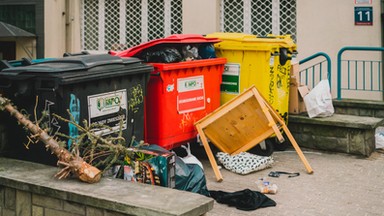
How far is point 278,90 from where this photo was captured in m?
8.44

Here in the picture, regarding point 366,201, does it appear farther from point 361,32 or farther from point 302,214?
point 361,32

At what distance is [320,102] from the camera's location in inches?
338

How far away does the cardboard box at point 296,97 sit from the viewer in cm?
Result: 892

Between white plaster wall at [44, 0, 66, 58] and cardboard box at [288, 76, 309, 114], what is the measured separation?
21.9ft

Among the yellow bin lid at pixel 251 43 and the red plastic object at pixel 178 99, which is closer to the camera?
the red plastic object at pixel 178 99

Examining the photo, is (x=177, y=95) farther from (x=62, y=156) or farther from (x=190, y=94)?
(x=62, y=156)

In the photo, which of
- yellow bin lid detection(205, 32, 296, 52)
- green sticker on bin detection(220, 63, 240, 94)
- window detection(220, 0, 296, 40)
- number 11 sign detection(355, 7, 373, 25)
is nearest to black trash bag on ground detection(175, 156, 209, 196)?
green sticker on bin detection(220, 63, 240, 94)

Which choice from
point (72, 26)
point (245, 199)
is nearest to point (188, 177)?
point (245, 199)

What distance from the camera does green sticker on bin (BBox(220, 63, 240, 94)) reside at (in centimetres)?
838

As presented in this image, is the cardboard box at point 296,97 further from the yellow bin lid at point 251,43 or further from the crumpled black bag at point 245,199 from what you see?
the crumpled black bag at point 245,199

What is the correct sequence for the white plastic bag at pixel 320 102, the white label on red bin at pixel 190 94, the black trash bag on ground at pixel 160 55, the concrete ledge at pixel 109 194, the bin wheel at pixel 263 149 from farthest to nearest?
the white plastic bag at pixel 320 102 → the bin wheel at pixel 263 149 → the white label on red bin at pixel 190 94 → the black trash bag on ground at pixel 160 55 → the concrete ledge at pixel 109 194

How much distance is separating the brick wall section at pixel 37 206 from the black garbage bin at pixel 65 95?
0.61 meters

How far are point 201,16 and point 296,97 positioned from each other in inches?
156

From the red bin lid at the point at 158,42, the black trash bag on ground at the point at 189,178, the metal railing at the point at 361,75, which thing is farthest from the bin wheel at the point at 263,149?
the metal railing at the point at 361,75
